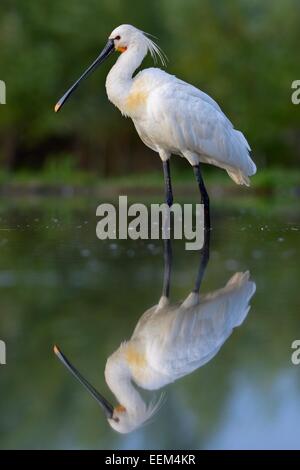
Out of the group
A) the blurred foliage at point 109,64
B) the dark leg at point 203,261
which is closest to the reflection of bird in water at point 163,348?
the dark leg at point 203,261

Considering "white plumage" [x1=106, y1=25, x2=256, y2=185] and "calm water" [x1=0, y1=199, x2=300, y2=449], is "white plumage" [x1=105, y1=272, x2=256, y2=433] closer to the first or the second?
"calm water" [x1=0, y1=199, x2=300, y2=449]

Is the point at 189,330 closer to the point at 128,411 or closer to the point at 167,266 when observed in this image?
the point at 128,411

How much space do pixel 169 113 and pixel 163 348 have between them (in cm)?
541

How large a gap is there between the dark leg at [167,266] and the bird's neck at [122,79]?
5.42 ft

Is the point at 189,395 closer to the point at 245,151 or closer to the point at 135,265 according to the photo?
the point at 135,265

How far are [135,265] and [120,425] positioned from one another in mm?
3326

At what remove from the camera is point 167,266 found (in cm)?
618

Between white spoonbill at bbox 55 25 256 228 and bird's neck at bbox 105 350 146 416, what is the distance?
5576 millimetres

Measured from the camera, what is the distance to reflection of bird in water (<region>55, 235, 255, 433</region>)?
9.80 ft

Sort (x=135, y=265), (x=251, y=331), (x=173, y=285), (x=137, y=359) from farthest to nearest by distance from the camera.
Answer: (x=135, y=265), (x=173, y=285), (x=251, y=331), (x=137, y=359)

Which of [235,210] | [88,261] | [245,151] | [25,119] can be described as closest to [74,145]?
[25,119]

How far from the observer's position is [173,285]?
5.29 m

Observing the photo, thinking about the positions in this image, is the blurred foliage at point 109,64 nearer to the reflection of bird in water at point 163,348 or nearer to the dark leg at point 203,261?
the dark leg at point 203,261

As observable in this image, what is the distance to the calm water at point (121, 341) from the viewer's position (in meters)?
2.72
